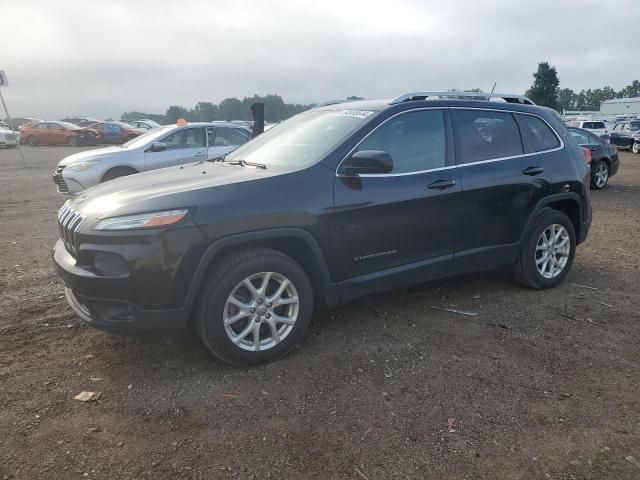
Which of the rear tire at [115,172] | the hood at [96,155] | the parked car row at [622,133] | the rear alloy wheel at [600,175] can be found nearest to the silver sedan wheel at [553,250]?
the rear tire at [115,172]

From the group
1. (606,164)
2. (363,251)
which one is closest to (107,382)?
(363,251)

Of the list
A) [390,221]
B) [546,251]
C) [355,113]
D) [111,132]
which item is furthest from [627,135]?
[111,132]

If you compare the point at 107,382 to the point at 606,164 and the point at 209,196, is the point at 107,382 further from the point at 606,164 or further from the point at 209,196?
the point at 606,164

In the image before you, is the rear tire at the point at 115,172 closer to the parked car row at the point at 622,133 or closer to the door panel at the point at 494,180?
the door panel at the point at 494,180

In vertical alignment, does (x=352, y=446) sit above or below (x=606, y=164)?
below

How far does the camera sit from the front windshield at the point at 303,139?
3.87 meters

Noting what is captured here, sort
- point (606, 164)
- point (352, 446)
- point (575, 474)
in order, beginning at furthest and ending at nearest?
point (606, 164)
point (352, 446)
point (575, 474)

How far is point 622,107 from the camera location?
269 feet

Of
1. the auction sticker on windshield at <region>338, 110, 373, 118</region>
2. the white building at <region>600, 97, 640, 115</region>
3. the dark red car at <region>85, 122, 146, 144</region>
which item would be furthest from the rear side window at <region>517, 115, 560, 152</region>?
the white building at <region>600, 97, 640, 115</region>

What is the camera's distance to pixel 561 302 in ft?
15.4

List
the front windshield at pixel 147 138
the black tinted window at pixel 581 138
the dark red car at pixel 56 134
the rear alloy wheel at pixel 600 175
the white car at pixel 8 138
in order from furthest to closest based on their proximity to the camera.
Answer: the dark red car at pixel 56 134, the white car at pixel 8 138, the black tinted window at pixel 581 138, the rear alloy wheel at pixel 600 175, the front windshield at pixel 147 138

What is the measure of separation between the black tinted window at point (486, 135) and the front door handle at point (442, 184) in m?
0.29

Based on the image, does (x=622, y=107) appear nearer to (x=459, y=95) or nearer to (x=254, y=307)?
(x=459, y=95)

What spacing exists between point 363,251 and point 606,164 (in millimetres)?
11295
